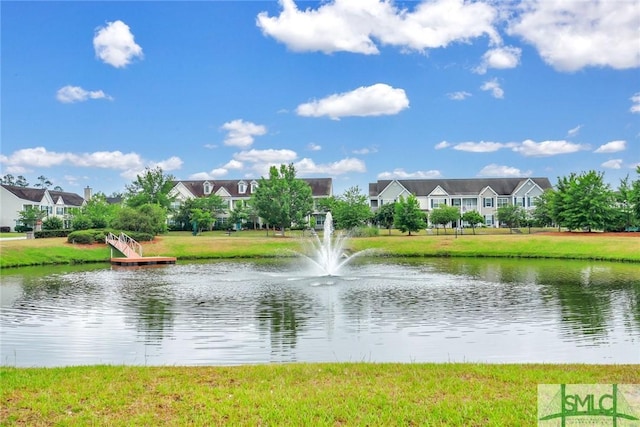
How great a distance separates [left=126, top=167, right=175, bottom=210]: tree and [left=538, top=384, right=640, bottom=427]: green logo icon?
243 ft

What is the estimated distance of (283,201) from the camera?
6181 centimetres

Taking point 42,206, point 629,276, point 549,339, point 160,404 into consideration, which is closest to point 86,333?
point 160,404

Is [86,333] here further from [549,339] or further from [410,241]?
[410,241]

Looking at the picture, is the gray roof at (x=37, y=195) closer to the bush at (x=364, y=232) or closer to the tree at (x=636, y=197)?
the bush at (x=364, y=232)

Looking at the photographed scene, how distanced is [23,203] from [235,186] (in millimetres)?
33272

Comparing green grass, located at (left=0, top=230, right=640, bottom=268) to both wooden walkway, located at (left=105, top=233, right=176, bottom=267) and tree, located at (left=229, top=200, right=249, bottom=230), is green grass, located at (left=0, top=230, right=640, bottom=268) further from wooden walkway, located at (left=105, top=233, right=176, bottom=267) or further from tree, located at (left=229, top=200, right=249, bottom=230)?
tree, located at (left=229, top=200, right=249, bottom=230)

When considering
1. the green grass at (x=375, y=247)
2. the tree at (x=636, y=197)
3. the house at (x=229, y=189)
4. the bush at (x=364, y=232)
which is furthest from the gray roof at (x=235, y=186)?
the tree at (x=636, y=197)

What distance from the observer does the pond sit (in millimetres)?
11789

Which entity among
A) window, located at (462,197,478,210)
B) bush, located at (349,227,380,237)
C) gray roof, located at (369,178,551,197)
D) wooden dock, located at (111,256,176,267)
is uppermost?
gray roof, located at (369,178,551,197)

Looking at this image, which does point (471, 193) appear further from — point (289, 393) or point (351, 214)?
point (289, 393)

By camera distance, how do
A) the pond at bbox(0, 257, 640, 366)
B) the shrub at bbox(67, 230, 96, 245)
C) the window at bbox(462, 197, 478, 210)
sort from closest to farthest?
the pond at bbox(0, 257, 640, 366) → the shrub at bbox(67, 230, 96, 245) → the window at bbox(462, 197, 478, 210)

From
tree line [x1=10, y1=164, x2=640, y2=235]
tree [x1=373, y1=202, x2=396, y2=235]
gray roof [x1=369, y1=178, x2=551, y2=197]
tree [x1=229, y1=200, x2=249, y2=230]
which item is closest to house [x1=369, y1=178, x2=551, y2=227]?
gray roof [x1=369, y1=178, x2=551, y2=197]

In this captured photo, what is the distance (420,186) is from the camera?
84.7 meters

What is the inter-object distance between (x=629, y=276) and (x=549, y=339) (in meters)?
17.4
